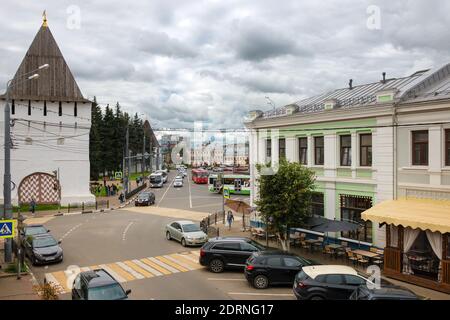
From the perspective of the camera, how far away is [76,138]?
4644 cm

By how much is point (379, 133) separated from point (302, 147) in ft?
21.5

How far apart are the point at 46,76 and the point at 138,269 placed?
111 ft

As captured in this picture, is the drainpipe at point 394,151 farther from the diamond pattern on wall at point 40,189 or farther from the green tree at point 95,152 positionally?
the green tree at point 95,152

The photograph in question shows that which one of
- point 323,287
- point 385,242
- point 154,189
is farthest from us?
point 154,189

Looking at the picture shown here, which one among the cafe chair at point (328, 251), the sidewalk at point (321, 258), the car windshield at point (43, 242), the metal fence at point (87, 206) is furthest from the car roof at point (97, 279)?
the metal fence at point (87, 206)

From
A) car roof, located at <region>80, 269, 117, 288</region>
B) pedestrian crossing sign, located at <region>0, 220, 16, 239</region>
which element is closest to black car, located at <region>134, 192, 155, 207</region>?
pedestrian crossing sign, located at <region>0, 220, 16, 239</region>

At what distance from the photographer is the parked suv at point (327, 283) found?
573 inches

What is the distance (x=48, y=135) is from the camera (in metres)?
45.3

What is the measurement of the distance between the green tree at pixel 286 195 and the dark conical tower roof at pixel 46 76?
1238 inches

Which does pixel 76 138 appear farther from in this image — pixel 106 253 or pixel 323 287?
pixel 323 287

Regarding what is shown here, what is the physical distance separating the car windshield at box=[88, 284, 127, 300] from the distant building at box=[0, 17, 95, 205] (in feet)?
114

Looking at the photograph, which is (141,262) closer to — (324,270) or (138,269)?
(138,269)
